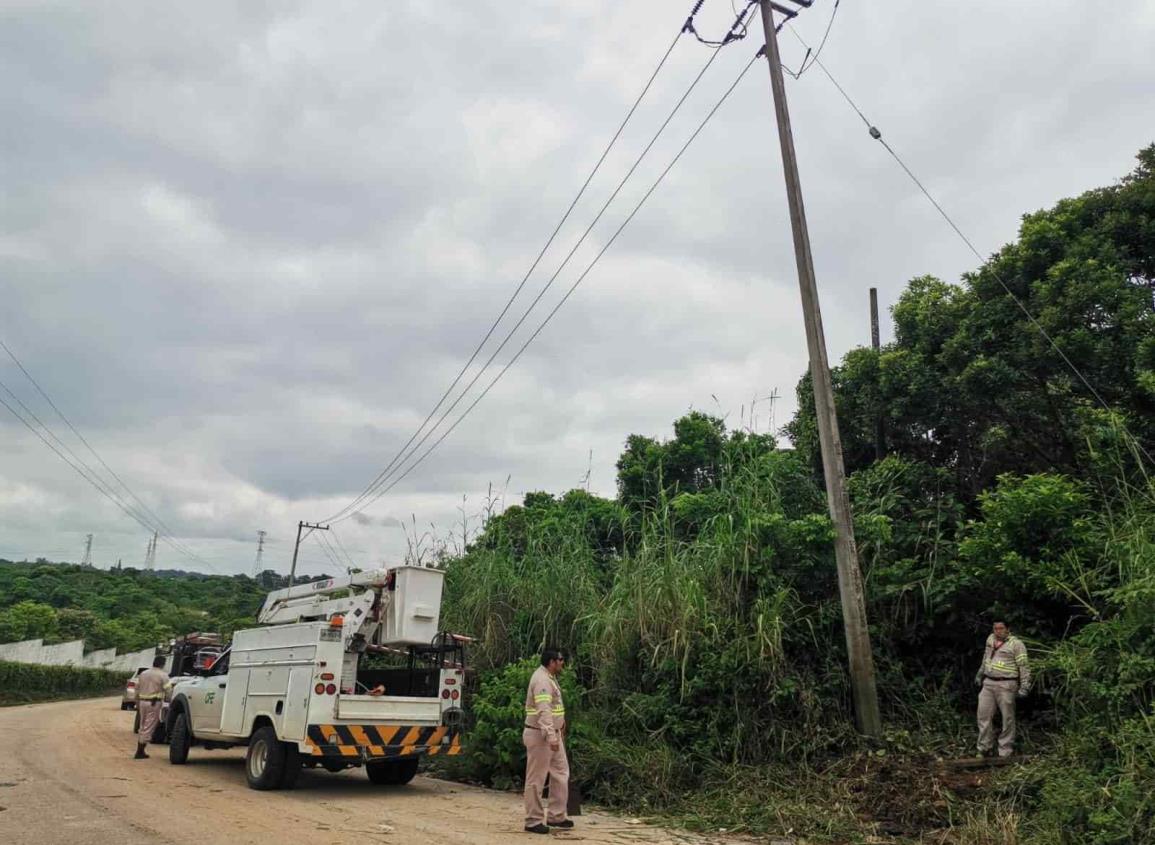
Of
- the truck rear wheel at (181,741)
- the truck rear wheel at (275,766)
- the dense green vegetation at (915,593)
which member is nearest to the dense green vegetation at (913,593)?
the dense green vegetation at (915,593)

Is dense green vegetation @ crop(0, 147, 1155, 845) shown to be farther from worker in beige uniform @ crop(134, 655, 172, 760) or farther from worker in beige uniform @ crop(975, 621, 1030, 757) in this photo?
worker in beige uniform @ crop(134, 655, 172, 760)

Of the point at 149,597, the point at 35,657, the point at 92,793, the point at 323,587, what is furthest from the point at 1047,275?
the point at 149,597

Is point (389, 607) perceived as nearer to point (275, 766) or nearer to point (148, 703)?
point (275, 766)

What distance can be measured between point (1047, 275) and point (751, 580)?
279 inches

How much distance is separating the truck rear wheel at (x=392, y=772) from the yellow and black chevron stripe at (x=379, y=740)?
0.84 metres

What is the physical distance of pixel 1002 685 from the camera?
29.0ft

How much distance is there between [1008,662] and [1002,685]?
28 centimetres

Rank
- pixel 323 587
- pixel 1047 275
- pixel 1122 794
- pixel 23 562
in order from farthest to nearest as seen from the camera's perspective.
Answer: pixel 23 562, pixel 1047 275, pixel 323 587, pixel 1122 794

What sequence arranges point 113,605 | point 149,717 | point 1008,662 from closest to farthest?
point 1008,662 → point 149,717 → point 113,605

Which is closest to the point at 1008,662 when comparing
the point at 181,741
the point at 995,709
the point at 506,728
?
the point at 995,709

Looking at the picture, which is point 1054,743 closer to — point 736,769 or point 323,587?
point 736,769

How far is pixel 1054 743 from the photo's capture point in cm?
832

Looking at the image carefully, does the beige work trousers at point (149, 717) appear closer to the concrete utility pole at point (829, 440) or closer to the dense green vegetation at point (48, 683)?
the concrete utility pole at point (829, 440)

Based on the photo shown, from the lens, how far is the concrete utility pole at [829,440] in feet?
30.8
